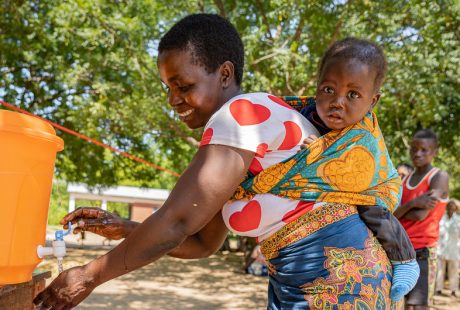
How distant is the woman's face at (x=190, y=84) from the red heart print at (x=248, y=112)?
0.16 metres

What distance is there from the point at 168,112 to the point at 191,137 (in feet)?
2.57

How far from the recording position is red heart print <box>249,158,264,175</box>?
1400mm

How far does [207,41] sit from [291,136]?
357mm

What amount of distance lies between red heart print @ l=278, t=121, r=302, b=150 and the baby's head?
0.44 ft

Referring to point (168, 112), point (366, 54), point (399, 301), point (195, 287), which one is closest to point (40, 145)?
point (366, 54)

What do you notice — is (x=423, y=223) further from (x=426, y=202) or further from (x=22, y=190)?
(x=22, y=190)

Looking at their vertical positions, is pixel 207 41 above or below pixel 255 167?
above

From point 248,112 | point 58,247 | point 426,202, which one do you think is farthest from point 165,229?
point 426,202

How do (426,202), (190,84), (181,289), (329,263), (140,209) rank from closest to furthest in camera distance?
1. (329,263)
2. (190,84)
3. (426,202)
4. (181,289)
5. (140,209)

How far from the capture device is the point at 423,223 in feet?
14.1

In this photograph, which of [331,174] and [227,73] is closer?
[331,174]

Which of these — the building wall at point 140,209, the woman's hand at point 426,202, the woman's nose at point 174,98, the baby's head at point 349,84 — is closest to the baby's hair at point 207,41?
the woman's nose at point 174,98

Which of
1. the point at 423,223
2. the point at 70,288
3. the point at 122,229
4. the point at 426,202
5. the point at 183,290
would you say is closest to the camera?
the point at 70,288

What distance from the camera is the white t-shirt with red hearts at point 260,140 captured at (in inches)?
52.0
